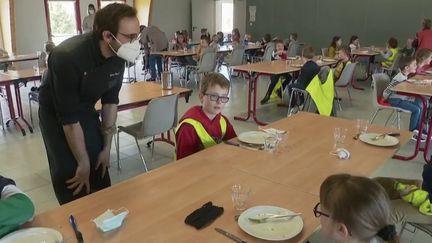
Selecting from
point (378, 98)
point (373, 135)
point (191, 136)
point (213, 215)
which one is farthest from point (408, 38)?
point (213, 215)

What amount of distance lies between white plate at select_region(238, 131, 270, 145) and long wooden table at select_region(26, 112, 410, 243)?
0.12 m

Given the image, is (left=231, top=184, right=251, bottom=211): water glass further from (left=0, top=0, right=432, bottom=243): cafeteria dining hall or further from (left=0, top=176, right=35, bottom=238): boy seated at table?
(left=0, top=176, right=35, bottom=238): boy seated at table

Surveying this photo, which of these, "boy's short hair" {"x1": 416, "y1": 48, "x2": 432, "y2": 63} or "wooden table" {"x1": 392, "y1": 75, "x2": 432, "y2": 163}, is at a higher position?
"boy's short hair" {"x1": 416, "y1": 48, "x2": 432, "y2": 63}

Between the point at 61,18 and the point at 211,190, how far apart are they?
34.4 ft

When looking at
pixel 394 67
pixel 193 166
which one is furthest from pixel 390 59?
pixel 193 166

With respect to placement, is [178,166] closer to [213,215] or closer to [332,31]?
[213,215]

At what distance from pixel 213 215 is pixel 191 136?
88 centimetres

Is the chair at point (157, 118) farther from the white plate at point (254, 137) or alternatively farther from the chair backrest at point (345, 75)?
the chair backrest at point (345, 75)

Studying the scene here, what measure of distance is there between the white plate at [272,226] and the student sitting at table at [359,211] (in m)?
0.18

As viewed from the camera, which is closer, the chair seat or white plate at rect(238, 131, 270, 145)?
white plate at rect(238, 131, 270, 145)

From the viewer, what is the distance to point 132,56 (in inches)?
76.4

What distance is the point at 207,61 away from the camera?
24.0ft

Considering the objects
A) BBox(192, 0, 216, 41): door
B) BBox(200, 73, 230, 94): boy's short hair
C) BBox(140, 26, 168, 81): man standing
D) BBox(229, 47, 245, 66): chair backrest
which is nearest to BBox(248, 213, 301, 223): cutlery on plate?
BBox(200, 73, 230, 94): boy's short hair

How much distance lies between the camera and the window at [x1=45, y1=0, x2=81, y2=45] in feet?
33.9
